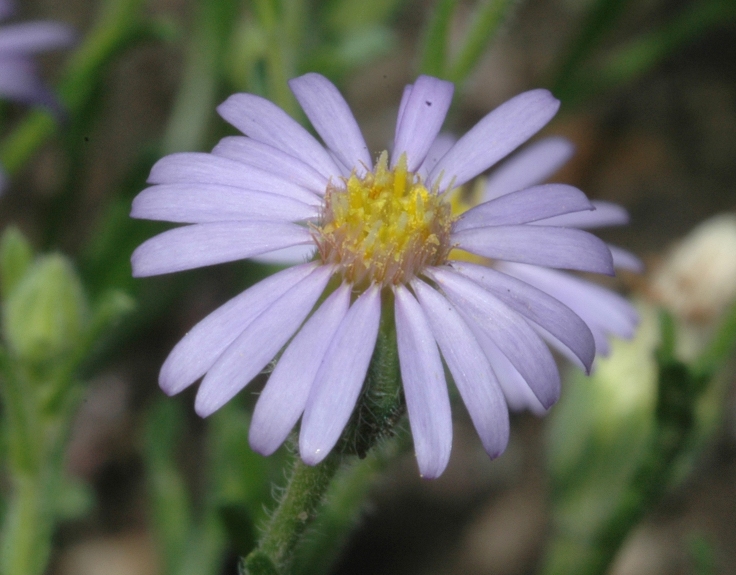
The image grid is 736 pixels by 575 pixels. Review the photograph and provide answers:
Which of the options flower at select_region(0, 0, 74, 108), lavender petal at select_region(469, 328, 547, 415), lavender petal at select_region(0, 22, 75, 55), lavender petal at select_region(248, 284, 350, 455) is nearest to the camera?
lavender petal at select_region(248, 284, 350, 455)

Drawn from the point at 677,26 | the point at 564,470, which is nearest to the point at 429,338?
the point at 564,470

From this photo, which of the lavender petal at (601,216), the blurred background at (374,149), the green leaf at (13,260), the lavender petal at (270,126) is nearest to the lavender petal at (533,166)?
the lavender petal at (601,216)

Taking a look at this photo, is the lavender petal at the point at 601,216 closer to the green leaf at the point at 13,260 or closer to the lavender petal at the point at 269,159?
the lavender petal at the point at 269,159

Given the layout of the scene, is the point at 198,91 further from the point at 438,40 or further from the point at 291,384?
the point at 291,384

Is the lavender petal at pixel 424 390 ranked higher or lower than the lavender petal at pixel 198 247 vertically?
lower

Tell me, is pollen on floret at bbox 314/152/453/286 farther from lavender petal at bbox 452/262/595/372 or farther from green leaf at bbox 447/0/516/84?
green leaf at bbox 447/0/516/84

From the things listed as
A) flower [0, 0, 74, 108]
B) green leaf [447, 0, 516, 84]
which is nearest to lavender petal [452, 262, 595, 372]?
green leaf [447, 0, 516, 84]

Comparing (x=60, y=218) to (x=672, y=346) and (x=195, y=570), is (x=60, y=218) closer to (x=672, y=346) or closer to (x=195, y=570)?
(x=195, y=570)
